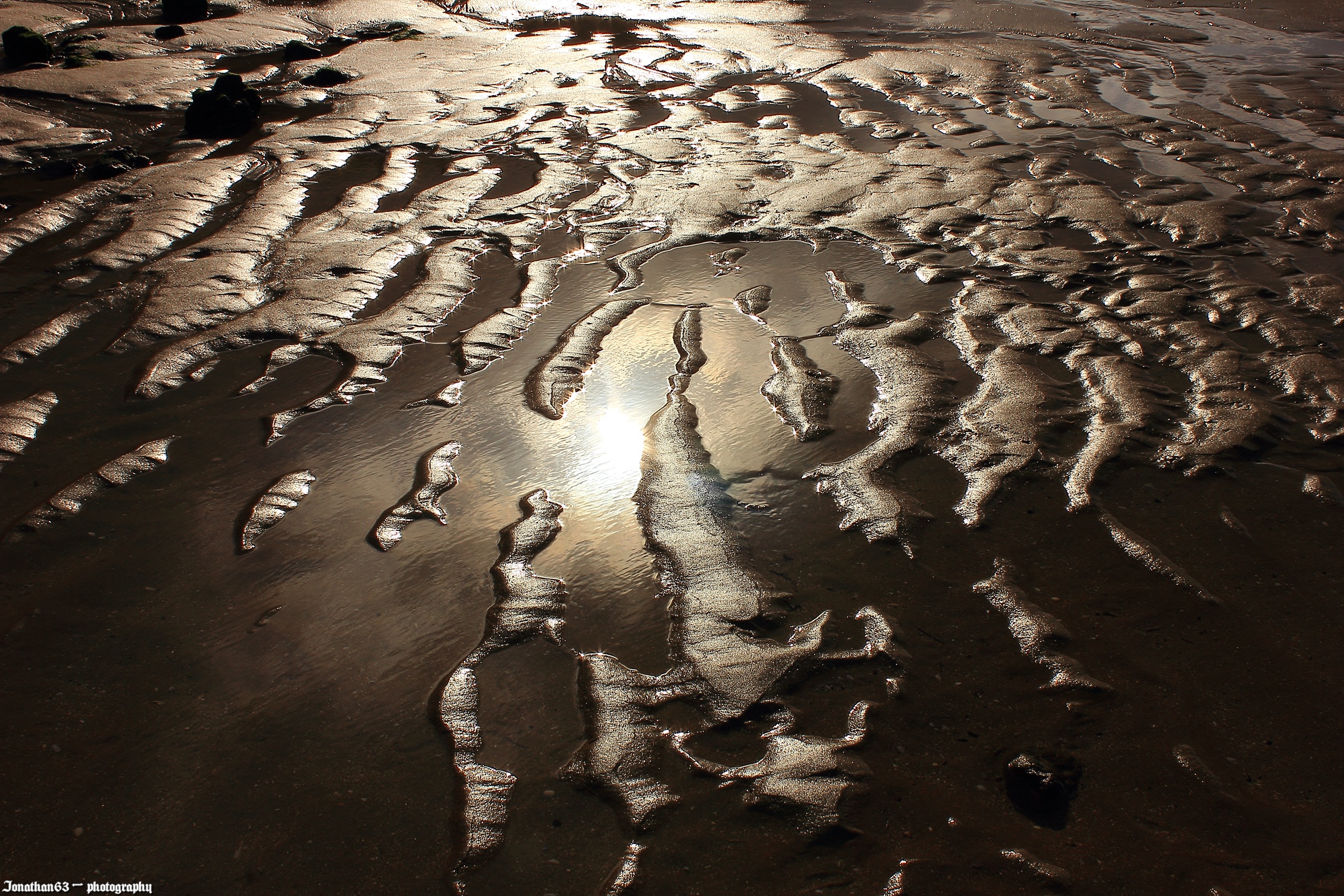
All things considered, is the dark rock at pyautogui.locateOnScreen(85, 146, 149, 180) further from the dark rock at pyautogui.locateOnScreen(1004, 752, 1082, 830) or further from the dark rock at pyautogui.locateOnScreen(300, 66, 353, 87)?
the dark rock at pyautogui.locateOnScreen(1004, 752, 1082, 830)

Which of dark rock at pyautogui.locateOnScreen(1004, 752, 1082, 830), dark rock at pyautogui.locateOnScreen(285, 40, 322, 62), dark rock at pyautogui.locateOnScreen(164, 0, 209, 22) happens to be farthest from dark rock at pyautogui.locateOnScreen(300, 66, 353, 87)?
dark rock at pyautogui.locateOnScreen(1004, 752, 1082, 830)

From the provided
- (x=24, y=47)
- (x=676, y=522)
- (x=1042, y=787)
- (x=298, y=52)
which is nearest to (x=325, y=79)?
(x=298, y=52)

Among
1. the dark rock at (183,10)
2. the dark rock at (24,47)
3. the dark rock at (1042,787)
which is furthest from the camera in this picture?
the dark rock at (183,10)

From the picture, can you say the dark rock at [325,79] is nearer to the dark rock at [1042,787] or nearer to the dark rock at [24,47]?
the dark rock at [24,47]

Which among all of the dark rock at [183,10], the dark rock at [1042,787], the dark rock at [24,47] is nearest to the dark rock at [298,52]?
the dark rock at [183,10]

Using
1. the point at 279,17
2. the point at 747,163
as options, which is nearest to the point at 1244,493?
the point at 747,163

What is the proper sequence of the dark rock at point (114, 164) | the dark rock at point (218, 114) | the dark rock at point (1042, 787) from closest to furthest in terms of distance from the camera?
1. the dark rock at point (1042, 787)
2. the dark rock at point (114, 164)
3. the dark rock at point (218, 114)
